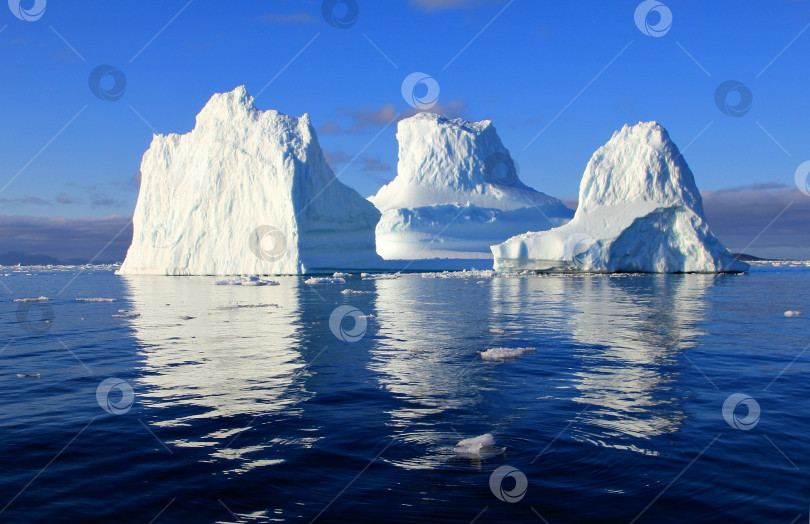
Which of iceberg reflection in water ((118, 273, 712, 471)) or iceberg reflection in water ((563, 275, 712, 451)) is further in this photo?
iceberg reflection in water ((563, 275, 712, 451))

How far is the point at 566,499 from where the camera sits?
4.42m

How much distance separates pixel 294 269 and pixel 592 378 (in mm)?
33901

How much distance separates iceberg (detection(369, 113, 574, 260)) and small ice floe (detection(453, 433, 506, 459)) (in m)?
59.1

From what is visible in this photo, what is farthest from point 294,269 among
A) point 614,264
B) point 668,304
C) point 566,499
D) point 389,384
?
point 566,499

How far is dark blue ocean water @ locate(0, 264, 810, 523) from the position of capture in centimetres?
441

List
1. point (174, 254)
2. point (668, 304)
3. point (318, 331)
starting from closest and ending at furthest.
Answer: point (318, 331) → point (668, 304) → point (174, 254)

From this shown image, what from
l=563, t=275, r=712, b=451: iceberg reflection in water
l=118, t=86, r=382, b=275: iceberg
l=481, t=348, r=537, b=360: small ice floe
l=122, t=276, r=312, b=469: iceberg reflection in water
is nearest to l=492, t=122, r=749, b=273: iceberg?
l=118, t=86, r=382, b=275: iceberg

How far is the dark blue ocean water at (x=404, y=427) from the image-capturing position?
4406mm

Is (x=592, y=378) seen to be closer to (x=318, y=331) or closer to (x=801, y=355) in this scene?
(x=801, y=355)

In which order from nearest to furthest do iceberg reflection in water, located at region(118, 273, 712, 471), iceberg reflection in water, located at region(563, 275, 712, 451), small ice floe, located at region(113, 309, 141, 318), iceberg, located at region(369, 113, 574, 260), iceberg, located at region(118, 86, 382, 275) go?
iceberg reflection in water, located at region(118, 273, 712, 471) < iceberg reflection in water, located at region(563, 275, 712, 451) < small ice floe, located at region(113, 309, 141, 318) < iceberg, located at region(118, 86, 382, 275) < iceberg, located at region(369, 113, 574, 260)

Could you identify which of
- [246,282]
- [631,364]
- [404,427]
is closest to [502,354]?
[631,364]

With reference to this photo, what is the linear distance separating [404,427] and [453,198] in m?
69.7

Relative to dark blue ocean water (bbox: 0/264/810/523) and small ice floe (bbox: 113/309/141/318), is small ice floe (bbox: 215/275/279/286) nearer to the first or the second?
small ice floe (bbox: 113/309/141/318)

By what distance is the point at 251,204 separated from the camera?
42594 millimetres
